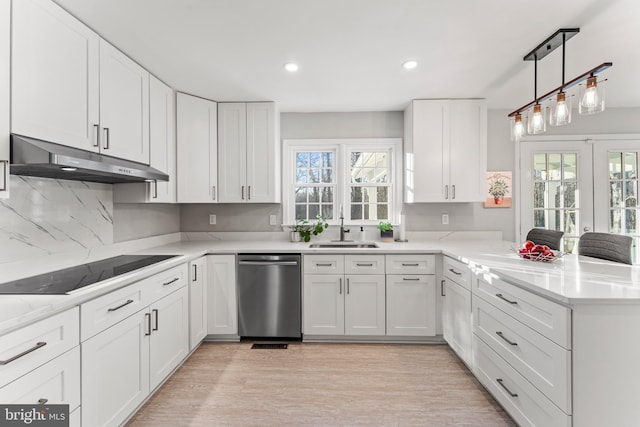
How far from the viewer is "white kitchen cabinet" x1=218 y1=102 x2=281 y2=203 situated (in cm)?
333

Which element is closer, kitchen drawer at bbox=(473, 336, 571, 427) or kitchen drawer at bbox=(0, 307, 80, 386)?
kitchen drawer at bbox=(0, 307, 80, 386)

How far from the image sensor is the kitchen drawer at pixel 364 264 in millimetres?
2922

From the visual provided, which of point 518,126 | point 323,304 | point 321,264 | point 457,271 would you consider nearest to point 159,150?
point 321,264

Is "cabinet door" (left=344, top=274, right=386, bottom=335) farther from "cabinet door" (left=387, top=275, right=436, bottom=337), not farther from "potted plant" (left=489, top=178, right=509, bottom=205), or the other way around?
"potted plant" (left=489, top=178, right=509, bottom=205)

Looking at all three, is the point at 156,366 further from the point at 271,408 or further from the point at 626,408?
the point at 626,408

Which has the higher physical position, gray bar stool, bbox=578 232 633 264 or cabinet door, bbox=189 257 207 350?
gray bar stool, bbox=578 232 633 264

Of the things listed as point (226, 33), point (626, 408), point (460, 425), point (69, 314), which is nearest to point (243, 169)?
point (226, 33)

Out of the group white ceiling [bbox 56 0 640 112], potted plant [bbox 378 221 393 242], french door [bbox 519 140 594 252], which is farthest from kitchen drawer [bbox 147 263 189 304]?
french door [bbox 519 140 594 252]

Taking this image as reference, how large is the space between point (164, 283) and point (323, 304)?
1.41m

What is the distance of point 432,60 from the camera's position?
7.89 ft

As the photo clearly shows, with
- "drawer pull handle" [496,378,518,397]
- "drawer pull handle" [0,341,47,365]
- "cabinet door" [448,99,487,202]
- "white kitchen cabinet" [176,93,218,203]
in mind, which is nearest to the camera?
"drawer pull handle" [0,341,47,365]

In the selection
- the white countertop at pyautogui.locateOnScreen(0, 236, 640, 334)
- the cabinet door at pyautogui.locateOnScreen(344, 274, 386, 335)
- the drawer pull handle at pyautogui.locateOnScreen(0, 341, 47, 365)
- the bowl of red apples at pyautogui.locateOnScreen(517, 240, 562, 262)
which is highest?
the bowl of red apples at pyautogui.locateOnScreen(517, 240, 562, 262)

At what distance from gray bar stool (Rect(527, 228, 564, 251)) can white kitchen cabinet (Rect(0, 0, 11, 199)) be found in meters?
3.42

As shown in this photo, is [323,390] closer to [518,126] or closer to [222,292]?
[222,292]
